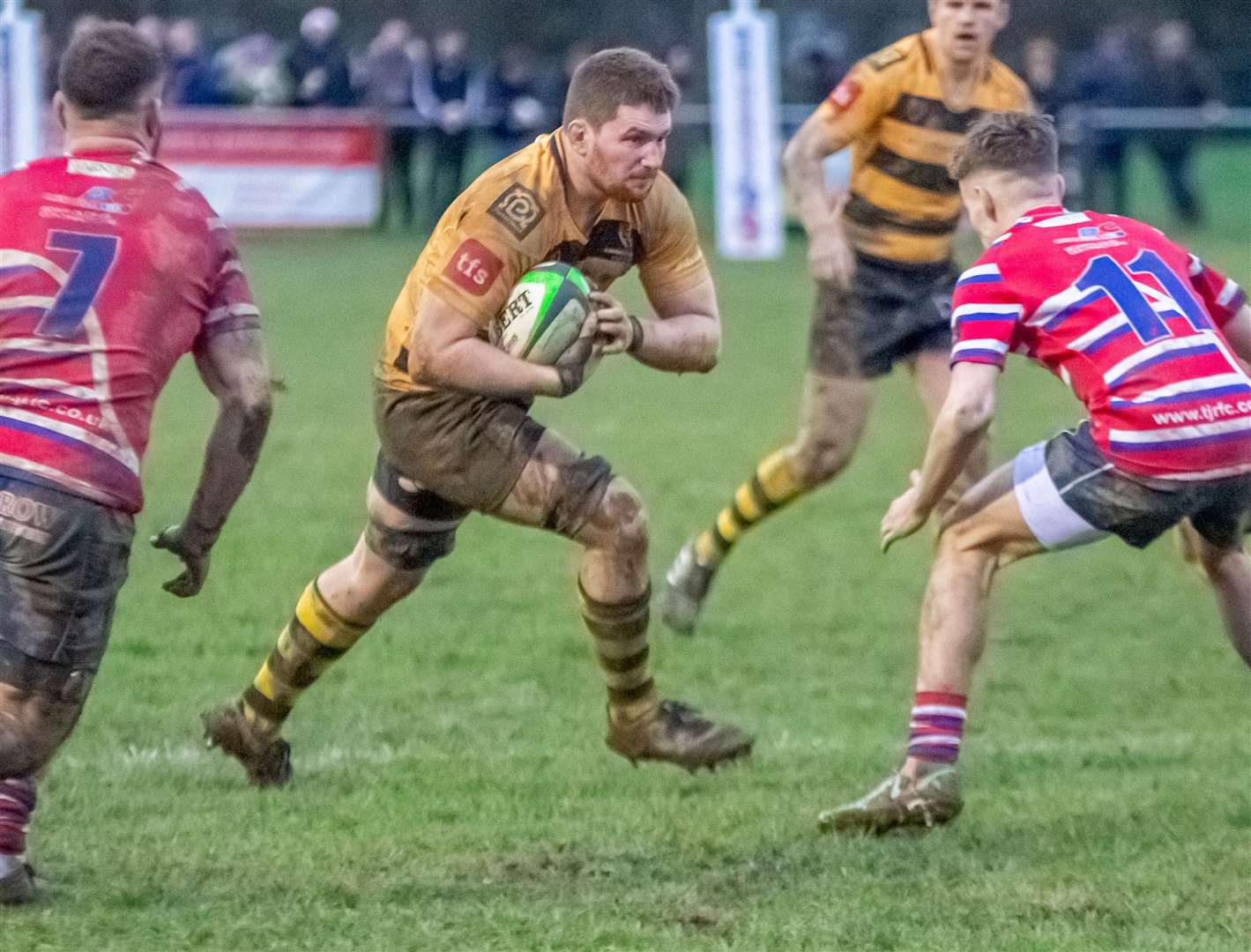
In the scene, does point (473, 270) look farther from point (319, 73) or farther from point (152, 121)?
point (319, 73)

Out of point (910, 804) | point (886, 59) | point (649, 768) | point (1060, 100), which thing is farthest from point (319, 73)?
point (910, 804)

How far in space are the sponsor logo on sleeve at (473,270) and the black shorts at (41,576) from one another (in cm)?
106

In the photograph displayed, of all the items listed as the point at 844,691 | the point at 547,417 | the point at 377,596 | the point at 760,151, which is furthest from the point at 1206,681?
the point at 760,151

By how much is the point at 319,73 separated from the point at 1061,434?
18729 mm

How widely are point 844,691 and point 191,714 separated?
82.1 inches

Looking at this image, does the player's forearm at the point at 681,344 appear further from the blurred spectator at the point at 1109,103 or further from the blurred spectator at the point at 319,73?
the blurred spectator at the point at 1109,103

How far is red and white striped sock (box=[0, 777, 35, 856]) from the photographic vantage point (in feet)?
15.5

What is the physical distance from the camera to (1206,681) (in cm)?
730

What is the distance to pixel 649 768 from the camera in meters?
6.27

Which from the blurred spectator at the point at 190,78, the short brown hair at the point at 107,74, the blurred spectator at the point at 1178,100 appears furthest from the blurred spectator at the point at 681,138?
the short brown hair at the point at 107,74

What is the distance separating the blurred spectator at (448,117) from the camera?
76.2ft

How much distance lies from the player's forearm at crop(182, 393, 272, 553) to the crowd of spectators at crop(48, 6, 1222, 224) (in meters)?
18.0

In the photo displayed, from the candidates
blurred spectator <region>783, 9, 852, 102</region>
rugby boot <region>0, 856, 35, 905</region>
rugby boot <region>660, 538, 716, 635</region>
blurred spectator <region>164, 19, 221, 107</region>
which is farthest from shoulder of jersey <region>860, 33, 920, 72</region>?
blurred spectator <region>783, 9, 852, 102</region>

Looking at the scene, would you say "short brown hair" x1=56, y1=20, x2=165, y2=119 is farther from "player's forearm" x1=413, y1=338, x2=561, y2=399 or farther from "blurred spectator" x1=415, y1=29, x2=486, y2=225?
"blurred spectator" x1=415, y1=29, x2=486, y2=225
